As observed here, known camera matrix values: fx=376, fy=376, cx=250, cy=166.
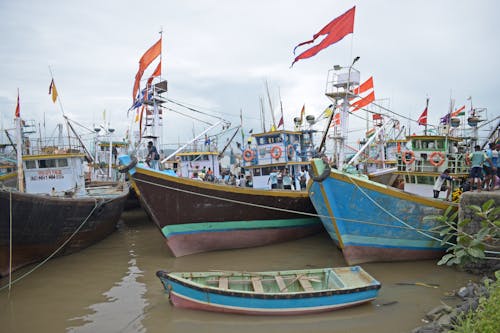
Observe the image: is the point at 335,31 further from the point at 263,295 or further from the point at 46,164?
the point at 46,164

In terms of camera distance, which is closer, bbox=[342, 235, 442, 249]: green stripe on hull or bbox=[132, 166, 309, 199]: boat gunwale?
bbox=[342, 235, 442, 249]: green stripe on hull

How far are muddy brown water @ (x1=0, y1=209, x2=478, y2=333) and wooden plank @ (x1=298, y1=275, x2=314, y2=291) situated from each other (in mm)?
693

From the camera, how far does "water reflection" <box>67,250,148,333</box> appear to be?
22.4 ft

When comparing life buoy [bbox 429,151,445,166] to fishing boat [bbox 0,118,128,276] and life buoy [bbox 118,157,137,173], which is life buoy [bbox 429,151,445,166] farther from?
fishing boat [bbox 0,118,128,276]

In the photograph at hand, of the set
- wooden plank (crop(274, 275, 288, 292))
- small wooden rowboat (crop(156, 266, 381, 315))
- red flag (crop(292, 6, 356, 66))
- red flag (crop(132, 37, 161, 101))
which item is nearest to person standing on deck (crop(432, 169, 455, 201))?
red flag (crop(292, 6, 356, 66))

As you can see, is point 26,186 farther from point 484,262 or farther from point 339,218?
point 484,262

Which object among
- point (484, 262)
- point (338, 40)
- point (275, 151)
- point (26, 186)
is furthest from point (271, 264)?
point (26, 186)

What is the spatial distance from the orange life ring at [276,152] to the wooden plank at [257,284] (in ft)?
33.0

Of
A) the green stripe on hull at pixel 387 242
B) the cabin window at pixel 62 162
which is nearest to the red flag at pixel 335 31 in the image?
the green stripe on hull at pixel 387 242

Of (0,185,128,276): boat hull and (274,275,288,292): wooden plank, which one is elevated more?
(0,185,128,276): boat hull

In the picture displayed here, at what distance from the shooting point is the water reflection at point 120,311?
6.83m

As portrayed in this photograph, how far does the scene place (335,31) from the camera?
1050cm

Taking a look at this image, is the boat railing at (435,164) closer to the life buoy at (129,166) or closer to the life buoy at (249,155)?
the life buoy at (249,155)

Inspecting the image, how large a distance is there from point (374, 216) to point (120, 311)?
6.33 m
